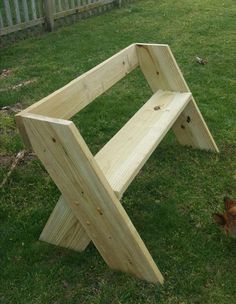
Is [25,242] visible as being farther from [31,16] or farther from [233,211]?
[31,16]

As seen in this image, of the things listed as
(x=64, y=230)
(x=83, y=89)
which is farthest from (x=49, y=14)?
(x=64, y=230)

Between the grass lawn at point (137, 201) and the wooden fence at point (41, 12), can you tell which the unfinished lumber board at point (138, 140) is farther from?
the wooden fence at point (41, 12)

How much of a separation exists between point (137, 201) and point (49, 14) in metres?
5.18

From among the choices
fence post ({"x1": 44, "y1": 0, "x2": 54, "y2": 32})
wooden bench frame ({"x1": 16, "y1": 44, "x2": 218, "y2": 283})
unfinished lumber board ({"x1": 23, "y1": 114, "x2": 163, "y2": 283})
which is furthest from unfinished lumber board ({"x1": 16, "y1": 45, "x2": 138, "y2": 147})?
fence post ({"x1": 44, "y1": 0, "x2": 54, "y2": 32})

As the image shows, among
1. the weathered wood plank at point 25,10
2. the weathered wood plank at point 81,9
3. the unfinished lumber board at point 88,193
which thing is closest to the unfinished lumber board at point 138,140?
the unfinished lumber board at point 88,193

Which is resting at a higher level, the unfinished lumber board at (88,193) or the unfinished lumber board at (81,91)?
the unfinished lumber board at (81,91)

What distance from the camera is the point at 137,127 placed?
309 cm

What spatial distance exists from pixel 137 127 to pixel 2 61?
12.4ft

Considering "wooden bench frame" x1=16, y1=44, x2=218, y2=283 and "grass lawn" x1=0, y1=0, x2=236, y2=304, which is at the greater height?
"wooden bench frame" x1=16, y1=44, x2=218, y2=283

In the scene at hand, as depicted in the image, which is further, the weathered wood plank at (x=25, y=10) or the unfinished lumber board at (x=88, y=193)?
the weathered wood plank at (x=25, y=10)

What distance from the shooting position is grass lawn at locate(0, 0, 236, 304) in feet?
8.16

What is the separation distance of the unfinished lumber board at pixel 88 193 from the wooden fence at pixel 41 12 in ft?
16.8

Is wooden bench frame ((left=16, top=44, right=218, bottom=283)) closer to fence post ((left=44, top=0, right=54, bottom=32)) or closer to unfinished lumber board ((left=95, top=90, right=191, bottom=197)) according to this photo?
unfinished lumber board ((left=95, top=90, right=191, bottom=197))

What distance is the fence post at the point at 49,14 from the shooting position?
7.37m
